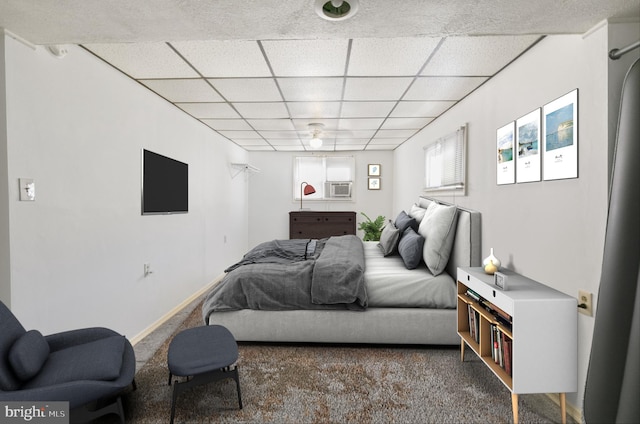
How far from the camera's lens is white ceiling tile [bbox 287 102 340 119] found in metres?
3.61

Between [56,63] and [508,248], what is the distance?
3468 mm

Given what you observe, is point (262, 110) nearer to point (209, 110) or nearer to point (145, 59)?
point (209, 110)

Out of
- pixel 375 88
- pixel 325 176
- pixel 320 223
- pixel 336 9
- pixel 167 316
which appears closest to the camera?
pixel 336 9

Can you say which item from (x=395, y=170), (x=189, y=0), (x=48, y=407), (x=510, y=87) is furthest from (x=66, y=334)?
(x=395, y=170)

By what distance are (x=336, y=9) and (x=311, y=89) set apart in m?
1.56

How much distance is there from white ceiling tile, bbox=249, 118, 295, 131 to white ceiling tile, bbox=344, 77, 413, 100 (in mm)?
1280

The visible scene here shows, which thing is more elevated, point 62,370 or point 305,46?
point 305,46

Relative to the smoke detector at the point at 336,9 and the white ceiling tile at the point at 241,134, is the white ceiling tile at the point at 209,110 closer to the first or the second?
the white ceiling tile at the point at 241,134

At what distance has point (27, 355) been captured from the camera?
1.62 m

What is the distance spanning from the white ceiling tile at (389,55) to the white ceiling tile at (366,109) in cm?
83

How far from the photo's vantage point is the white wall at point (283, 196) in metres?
7.02

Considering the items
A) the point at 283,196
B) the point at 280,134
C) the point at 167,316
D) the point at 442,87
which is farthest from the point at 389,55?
the point at 283,196

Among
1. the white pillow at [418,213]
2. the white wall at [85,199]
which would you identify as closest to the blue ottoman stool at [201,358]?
the white wall at [85,199]

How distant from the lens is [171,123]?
12.0ft
